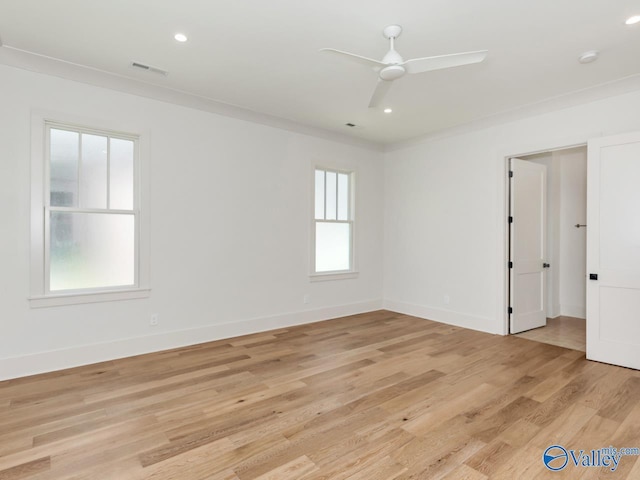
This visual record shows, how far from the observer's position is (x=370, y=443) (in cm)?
222

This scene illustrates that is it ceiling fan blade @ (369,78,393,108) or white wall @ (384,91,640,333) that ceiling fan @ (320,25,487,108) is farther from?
white wall @ (384,91,640,333)

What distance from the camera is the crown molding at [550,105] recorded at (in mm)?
3633

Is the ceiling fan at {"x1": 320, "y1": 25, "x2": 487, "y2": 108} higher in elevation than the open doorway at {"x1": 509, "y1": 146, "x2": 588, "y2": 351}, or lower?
higher

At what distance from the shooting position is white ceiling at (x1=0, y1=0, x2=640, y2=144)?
2.52 metres

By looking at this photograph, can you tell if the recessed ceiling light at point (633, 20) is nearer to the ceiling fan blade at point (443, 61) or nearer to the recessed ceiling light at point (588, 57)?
the recessed ceiling light at point (588, 57)

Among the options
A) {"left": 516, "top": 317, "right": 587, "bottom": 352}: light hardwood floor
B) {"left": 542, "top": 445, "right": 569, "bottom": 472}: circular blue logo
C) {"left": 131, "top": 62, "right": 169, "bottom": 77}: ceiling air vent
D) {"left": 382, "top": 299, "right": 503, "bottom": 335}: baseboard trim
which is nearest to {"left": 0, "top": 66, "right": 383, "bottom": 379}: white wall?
{"left": 131, "top": 62, "right": 169, "bottom": 77}: ceiling air vent

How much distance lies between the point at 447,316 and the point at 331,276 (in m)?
1.87

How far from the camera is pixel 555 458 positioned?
2076mm

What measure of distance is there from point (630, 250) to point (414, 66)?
2.89 metres

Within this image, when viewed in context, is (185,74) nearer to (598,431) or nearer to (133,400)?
(133,400)

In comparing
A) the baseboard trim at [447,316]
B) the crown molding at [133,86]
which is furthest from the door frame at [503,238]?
the crown molding at [133,86]

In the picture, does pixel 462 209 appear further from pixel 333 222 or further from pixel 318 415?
pixel 318 415

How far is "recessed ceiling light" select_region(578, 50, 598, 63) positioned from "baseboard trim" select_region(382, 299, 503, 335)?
10.3 feet

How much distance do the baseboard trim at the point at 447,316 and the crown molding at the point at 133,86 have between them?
10.4 feet
